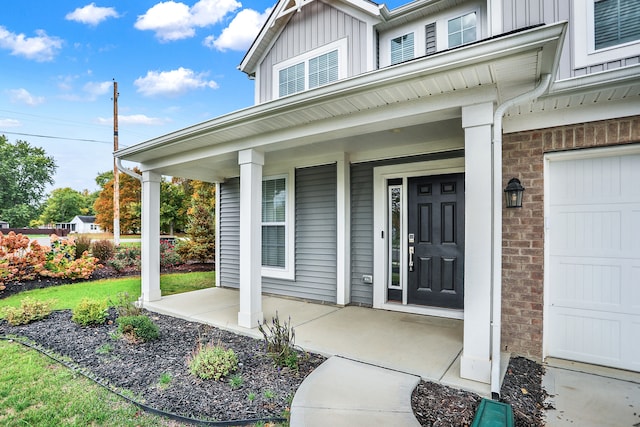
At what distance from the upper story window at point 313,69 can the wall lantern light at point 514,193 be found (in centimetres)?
344

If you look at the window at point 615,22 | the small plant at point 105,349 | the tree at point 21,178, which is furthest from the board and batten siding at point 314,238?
the tree at point 21,178

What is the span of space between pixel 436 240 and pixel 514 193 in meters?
1.38

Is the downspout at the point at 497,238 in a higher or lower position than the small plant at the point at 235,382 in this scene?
higher

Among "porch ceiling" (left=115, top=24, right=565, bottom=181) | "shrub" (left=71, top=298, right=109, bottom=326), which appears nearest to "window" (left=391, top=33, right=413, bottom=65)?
"porch ceiling" (left=115, top=24, right=565, bottom=181)

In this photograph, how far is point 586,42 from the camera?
10.4ft

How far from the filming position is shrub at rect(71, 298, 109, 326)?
4158 millimetres

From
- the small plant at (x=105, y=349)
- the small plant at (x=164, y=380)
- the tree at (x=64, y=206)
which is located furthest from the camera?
the tree at (x=64, y=206)

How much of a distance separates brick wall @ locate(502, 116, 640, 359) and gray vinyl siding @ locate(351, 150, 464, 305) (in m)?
1.95

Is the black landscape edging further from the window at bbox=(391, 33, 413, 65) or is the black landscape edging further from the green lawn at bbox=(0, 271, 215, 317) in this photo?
the window at bbox=(391, 33, 413, 65)

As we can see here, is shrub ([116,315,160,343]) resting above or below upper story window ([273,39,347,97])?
below

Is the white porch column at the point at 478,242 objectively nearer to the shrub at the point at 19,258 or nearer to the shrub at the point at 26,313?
the shrub at the point at 26,313

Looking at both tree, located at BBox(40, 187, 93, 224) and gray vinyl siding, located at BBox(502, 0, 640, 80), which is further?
tree, located at BBox(40, 187, 93, 224)

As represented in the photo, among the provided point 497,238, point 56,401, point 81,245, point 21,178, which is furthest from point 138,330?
point 21,178

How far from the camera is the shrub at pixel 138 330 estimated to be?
3.60m
